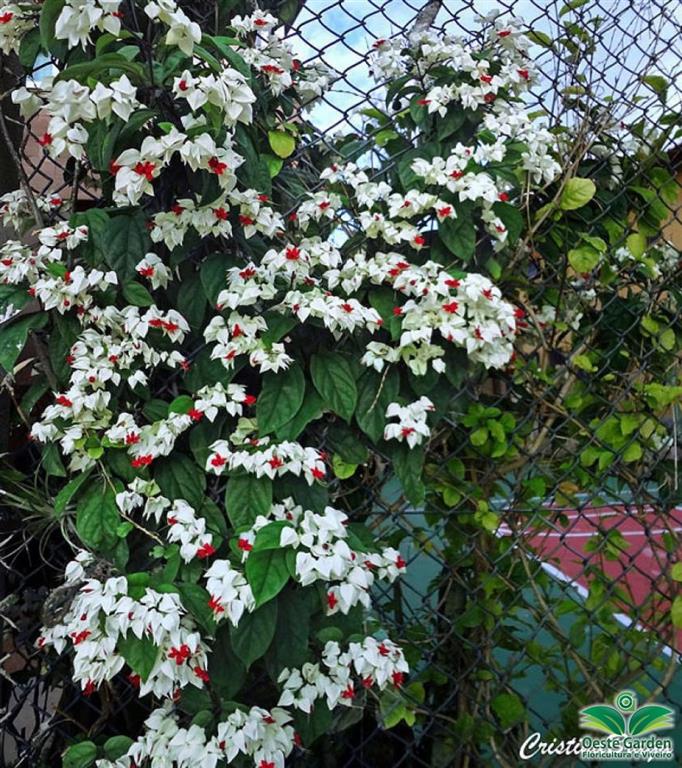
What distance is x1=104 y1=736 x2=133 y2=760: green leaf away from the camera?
3.77 feet

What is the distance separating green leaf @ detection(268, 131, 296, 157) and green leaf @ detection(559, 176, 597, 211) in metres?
0.60

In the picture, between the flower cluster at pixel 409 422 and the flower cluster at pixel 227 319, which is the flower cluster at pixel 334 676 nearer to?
the flower cluster at pixel 227 319

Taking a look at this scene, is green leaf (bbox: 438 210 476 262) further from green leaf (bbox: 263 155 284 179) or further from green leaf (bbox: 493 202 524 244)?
green leaf (bbox: 263 155 284 179)

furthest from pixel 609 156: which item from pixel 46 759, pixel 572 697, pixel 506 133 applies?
pixel 46 759

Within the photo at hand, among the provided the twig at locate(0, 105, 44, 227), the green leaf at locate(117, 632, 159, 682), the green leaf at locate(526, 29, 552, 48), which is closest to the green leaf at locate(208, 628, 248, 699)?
the green leaf at locate(117, 632, 159, 682)

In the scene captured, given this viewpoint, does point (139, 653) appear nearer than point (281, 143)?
Yes

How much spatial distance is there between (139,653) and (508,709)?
2.91ft

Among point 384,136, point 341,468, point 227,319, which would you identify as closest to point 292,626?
point 341,468

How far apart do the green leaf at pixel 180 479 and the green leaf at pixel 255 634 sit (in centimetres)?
22

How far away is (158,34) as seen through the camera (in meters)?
1.14

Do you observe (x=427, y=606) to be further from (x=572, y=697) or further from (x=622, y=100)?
(x=622, y=100)

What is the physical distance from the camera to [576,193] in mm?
1494

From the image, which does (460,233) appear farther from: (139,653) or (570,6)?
(139,653)

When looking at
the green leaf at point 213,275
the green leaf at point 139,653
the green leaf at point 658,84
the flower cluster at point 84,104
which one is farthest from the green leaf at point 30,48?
the green leaf at point 658,84
